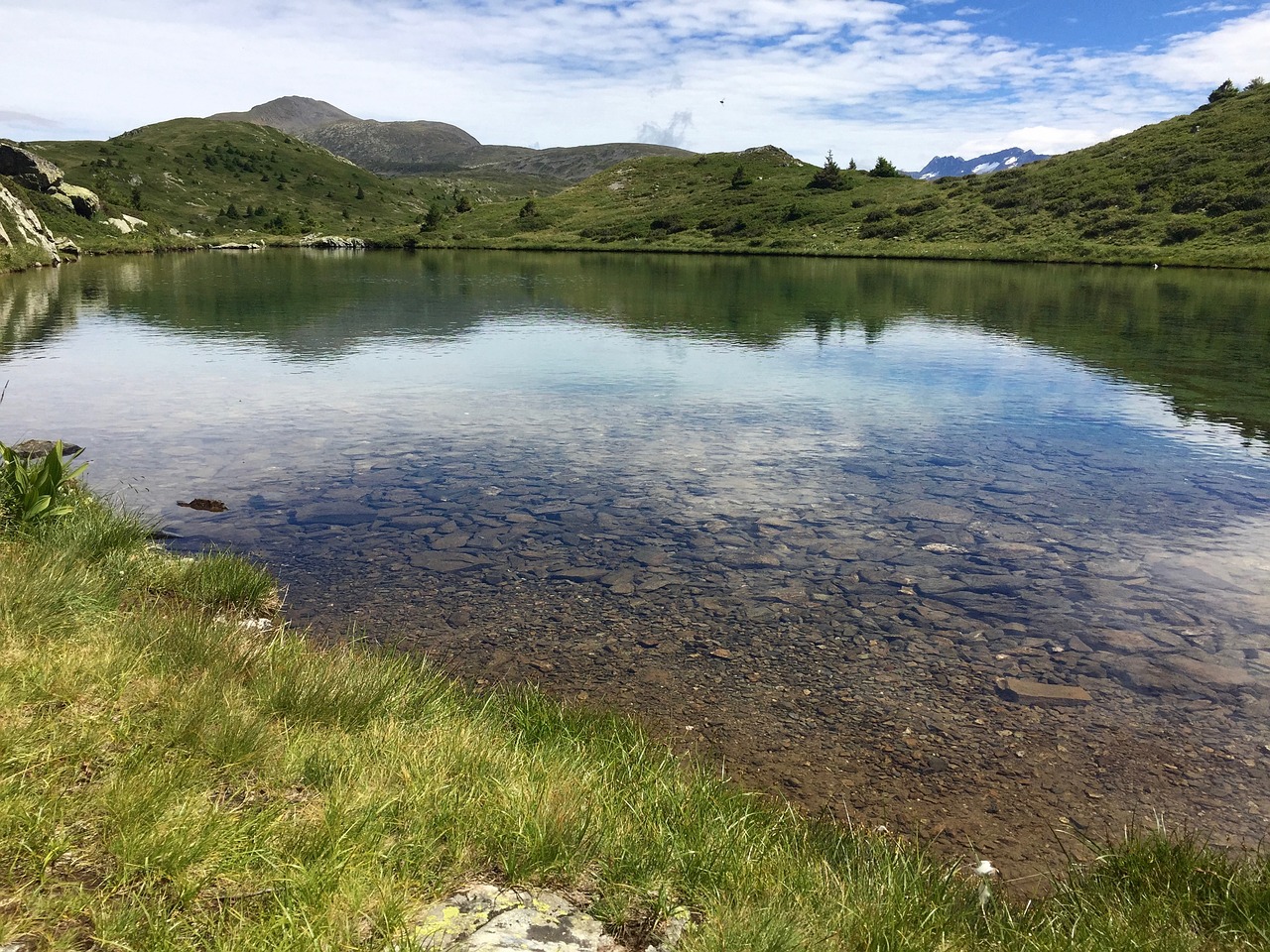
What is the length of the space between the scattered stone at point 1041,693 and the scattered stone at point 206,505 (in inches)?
500

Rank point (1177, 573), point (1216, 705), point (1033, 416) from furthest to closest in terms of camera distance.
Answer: point (1033, 416), point (1177, 573), point (1216, 705)

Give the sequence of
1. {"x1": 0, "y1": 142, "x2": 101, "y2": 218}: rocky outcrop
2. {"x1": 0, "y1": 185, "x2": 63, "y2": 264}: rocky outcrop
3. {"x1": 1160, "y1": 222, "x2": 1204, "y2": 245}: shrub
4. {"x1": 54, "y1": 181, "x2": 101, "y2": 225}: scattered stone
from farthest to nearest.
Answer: {"x1": 54, "y1": 181, "x2": 101, "y2": 225}: scattered stone → {"x1": 0, "y1": 142, "x2": 101, "y2": 218}: rocky outcrop → {"x1": 1160, "y1": 222, "x2": 1204, "y2": 245}: shrub → {"x1": 0, "y1": 185, "x2": 63, "y2": 264}: rocky outcrop

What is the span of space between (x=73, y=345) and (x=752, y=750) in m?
33.9

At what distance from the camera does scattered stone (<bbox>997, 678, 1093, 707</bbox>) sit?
862cm

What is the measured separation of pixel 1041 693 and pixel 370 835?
24.1ft

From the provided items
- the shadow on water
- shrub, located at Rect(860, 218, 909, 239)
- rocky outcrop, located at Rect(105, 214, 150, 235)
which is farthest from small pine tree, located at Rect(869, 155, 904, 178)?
rocky outcrop, located at Rect(105, 214, 150, 235)

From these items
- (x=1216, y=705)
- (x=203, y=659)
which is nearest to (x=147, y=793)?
(x=203, y=659)

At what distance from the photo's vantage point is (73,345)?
31.4 meters

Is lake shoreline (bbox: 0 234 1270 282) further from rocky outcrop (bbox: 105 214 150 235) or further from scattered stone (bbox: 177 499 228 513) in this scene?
scattered stone (bbox: 177 499 228 513)

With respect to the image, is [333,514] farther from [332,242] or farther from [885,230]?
[332,242]

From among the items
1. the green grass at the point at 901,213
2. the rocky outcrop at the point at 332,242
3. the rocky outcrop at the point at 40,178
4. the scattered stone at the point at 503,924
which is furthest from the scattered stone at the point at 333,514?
the rocky outcrop at the point at 332,242

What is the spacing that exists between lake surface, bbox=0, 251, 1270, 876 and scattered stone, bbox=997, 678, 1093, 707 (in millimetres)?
75

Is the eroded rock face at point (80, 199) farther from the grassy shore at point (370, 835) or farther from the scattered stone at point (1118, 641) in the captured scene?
the scattered stone at point (1118, 641)

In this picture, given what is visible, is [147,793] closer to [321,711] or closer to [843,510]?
[321,711]
